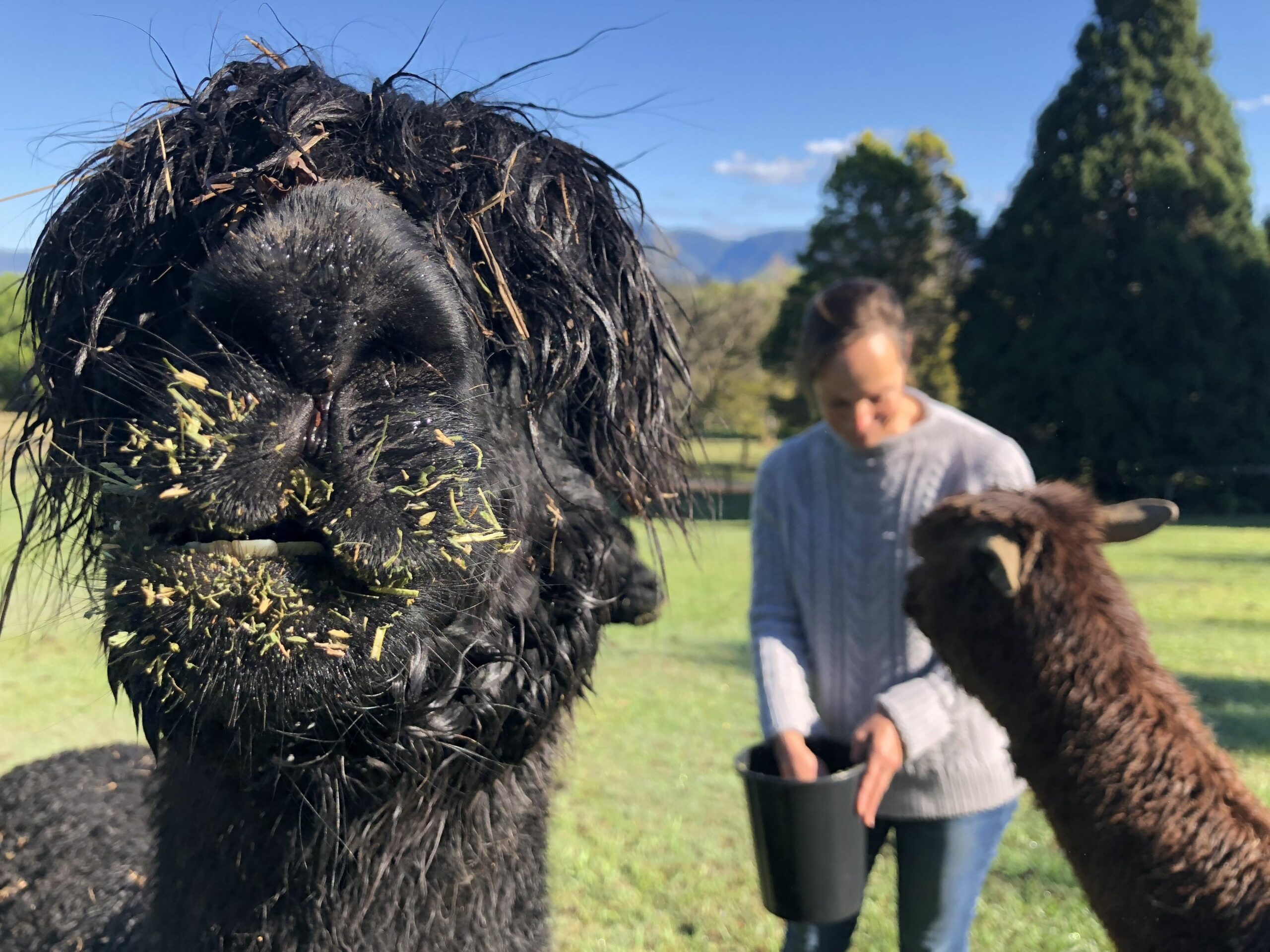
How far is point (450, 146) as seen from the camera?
4.55ft

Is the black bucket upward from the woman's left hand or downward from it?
downward

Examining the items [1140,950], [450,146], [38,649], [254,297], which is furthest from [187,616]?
[38,649]

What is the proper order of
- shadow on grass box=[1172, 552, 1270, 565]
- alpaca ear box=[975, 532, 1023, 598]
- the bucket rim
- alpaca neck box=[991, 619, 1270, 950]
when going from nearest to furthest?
alpaca neck box=[991, 619, 1270, 950]
alpaca ear box=[975, 532, 1023, 598]
the bucket rim
shadow on grass box=[1172, 552, 1270, 565]

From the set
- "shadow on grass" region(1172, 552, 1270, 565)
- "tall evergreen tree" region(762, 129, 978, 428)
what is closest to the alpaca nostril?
"shadow on grass" region(1172, 552, 1270, 565)

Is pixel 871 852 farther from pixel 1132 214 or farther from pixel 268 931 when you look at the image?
pixel 1132 214

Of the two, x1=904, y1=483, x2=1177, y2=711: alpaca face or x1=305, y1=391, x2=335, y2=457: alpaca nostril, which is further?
x1=904, y1=483, x2=1177, y2=711: alpaca face

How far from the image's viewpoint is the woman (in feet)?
7.30

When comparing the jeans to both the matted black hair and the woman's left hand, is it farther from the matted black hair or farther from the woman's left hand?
the matted black hair

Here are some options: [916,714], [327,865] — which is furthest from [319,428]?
[916,714]

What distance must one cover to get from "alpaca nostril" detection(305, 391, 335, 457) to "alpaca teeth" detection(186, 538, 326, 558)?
0.10m

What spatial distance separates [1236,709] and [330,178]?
25.4ft

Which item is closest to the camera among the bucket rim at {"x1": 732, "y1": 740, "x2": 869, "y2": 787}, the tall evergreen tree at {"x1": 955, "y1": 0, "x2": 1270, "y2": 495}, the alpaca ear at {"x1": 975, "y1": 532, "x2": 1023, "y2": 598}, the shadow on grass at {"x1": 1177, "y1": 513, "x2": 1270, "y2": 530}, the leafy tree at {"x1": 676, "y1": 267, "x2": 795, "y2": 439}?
the alpaca ear at {"x1": 975, "y1": 532, "x2": 1023, "y2": 598}

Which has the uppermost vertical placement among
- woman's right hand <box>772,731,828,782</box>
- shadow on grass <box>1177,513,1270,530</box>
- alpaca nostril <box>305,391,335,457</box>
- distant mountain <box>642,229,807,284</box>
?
distant mountain <box>642,229,807,284</box>

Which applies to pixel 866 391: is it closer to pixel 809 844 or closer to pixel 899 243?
pixel 809 844
